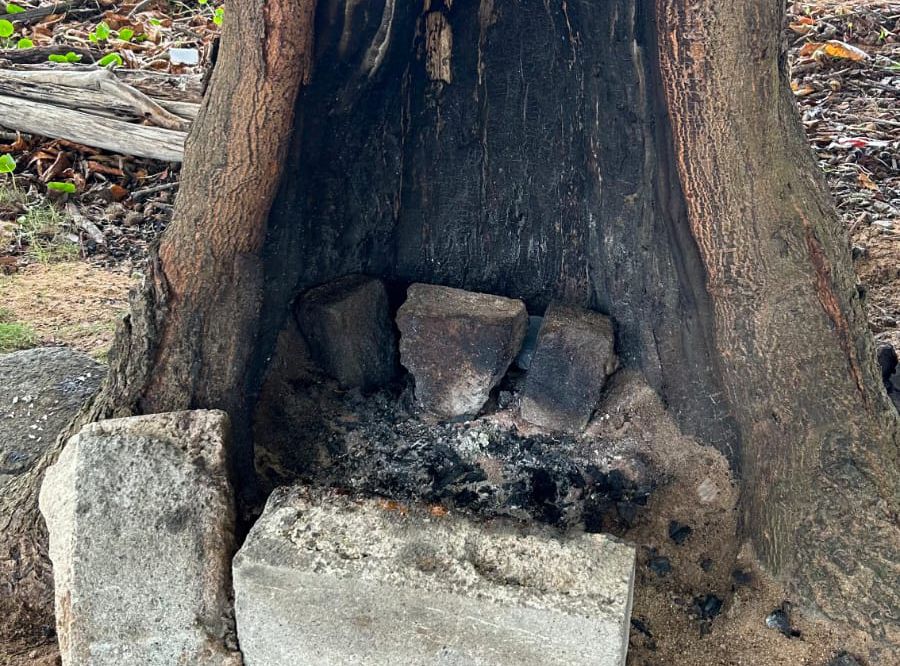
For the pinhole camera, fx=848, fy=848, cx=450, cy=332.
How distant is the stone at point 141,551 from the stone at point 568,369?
0.86 metres

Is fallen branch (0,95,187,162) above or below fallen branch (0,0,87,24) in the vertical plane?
below

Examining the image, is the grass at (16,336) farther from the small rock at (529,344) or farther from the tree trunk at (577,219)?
the small rock at (529,344)

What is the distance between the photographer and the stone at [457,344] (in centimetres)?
227

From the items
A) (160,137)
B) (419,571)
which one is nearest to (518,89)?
(419,571)

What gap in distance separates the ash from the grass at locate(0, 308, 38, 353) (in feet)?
5.57

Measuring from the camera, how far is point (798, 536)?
6.52 feet

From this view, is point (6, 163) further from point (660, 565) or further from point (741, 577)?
point (741, 577)

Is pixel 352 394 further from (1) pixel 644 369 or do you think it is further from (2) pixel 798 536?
(2) pixel 798 536

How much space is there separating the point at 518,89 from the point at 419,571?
128cm

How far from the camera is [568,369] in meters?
2.28

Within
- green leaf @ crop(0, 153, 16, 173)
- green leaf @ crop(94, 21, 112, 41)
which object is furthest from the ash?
green leaf @ crop(94, 21, 112, 41)

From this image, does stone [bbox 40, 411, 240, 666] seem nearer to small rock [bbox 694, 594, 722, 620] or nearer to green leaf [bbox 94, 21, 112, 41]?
small rock [bbox 694, 594, 722, 620]

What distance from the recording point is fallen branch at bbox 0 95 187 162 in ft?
15.2

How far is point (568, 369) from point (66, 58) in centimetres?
427
